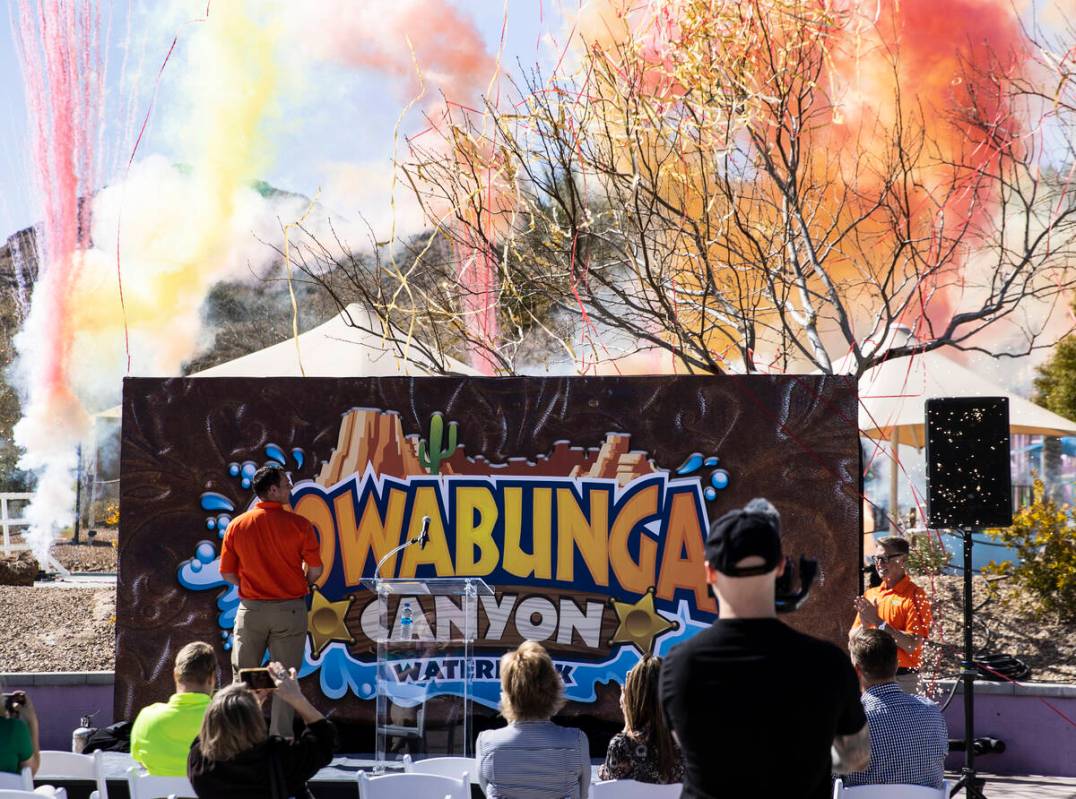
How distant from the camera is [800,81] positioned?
12.2m

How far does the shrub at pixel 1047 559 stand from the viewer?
12.1 m

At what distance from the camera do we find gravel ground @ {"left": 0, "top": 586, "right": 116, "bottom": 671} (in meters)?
13.7

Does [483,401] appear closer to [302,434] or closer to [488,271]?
[302,434]

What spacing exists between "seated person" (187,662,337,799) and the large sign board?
421 cm

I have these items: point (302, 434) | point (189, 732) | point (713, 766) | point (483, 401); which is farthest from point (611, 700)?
point (713, 766)

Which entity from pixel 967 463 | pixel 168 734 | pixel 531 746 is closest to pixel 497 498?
pixel 967 463

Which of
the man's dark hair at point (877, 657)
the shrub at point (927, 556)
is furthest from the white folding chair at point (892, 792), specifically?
the shrub at point (927, 556)

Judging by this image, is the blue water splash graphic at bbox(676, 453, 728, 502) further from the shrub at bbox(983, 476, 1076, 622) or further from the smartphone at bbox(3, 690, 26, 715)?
the shrub at bbox(983, 476, 1076, 622)

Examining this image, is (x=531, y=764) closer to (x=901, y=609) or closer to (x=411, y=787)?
(x=411, y=787)

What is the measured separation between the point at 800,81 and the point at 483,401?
222 inches

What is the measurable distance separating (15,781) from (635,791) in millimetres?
2462

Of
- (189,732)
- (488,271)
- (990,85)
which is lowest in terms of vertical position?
(189,732)

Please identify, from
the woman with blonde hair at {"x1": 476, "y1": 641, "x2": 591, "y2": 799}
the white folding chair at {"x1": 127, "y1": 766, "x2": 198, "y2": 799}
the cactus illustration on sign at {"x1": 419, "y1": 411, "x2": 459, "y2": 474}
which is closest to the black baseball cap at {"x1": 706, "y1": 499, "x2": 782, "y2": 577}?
the woman with blonde hair at {"x1": 476, "y1": 641, "x2": 591, "y2": 799}

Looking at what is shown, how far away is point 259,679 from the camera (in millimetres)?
4688
